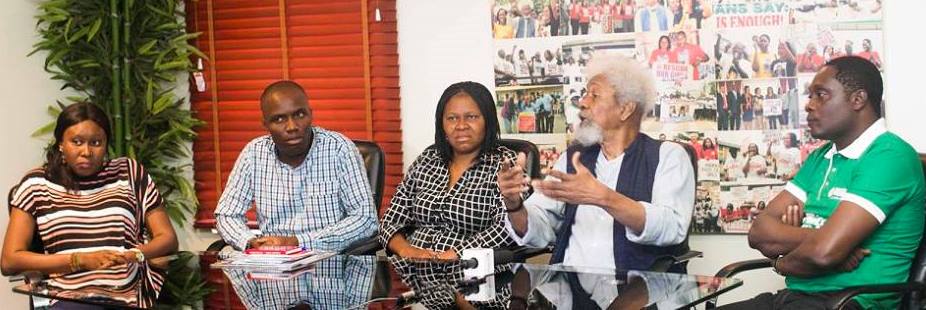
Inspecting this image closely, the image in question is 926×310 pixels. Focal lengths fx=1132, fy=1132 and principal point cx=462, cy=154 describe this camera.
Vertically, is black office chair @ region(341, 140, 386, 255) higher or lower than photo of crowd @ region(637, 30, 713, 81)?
lower

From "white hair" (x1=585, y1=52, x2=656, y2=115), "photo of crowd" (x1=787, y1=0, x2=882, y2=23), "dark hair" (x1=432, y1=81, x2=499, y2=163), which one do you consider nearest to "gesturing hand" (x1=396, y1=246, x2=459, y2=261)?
"dark hair" (x1=432, y1=81, x2=499, y2=163)

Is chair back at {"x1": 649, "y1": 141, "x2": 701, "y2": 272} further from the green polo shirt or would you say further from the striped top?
the striped top

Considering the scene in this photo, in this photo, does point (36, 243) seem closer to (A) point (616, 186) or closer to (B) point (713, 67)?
(A) point (616, 186)

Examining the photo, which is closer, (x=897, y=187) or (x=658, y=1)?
(x=897, y=187)

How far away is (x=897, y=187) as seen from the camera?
3.35 m

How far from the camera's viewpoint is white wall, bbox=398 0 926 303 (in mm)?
4625

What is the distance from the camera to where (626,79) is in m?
3.82

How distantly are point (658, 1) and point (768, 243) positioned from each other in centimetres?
135

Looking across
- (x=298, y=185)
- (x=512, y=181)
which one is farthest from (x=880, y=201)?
(x=298, y=185)

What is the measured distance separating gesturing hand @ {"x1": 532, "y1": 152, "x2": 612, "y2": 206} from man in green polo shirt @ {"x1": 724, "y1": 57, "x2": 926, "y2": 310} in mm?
544

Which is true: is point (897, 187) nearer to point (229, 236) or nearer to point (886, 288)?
point (886, 288)

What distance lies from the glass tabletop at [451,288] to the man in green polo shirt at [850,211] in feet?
1.13

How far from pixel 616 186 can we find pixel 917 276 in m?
0.97

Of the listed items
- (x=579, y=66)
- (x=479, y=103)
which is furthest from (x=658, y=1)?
(x=479, y=103)
